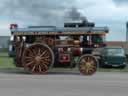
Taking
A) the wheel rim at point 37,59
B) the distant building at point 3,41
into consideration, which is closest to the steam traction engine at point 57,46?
the wheel rim at point 37,59

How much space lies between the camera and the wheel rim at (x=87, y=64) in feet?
78.8

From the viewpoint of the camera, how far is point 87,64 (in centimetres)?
2403

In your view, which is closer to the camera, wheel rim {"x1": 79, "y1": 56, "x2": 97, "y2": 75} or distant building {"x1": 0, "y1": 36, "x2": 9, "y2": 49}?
wheel rim {"x1": 79, "y1": 56, "x2": 97, "y2": 75}

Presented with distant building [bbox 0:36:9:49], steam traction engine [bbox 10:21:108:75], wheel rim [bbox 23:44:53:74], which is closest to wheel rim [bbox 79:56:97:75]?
steam traction engine [bbox 10:21:108:75]

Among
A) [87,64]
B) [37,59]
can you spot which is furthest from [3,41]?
[87,64]

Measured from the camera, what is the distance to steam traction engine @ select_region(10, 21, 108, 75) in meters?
24.3

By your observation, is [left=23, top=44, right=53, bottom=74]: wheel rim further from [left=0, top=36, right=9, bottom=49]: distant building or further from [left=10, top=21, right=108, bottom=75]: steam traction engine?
[left=0, top=36, right=9, bottom=49]: distant building

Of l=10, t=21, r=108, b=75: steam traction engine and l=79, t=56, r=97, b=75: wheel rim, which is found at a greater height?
l=10, t=21, r=108, b=75: steam traction engine

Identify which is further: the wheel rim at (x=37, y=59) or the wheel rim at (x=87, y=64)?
the wheel rim at (x=37, y=59)

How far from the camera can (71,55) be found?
24.7 m

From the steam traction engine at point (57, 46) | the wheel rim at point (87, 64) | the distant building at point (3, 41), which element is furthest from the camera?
the distant building at point (3, 41)

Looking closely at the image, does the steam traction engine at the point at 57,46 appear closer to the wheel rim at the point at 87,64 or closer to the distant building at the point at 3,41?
the wheel rim at the point at 87,64

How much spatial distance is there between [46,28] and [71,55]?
1.76 metres

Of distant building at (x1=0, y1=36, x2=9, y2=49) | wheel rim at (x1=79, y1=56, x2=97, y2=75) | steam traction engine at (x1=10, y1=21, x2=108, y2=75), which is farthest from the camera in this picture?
distant building at (x1=0, y1=36, x2=9, y2=49)
